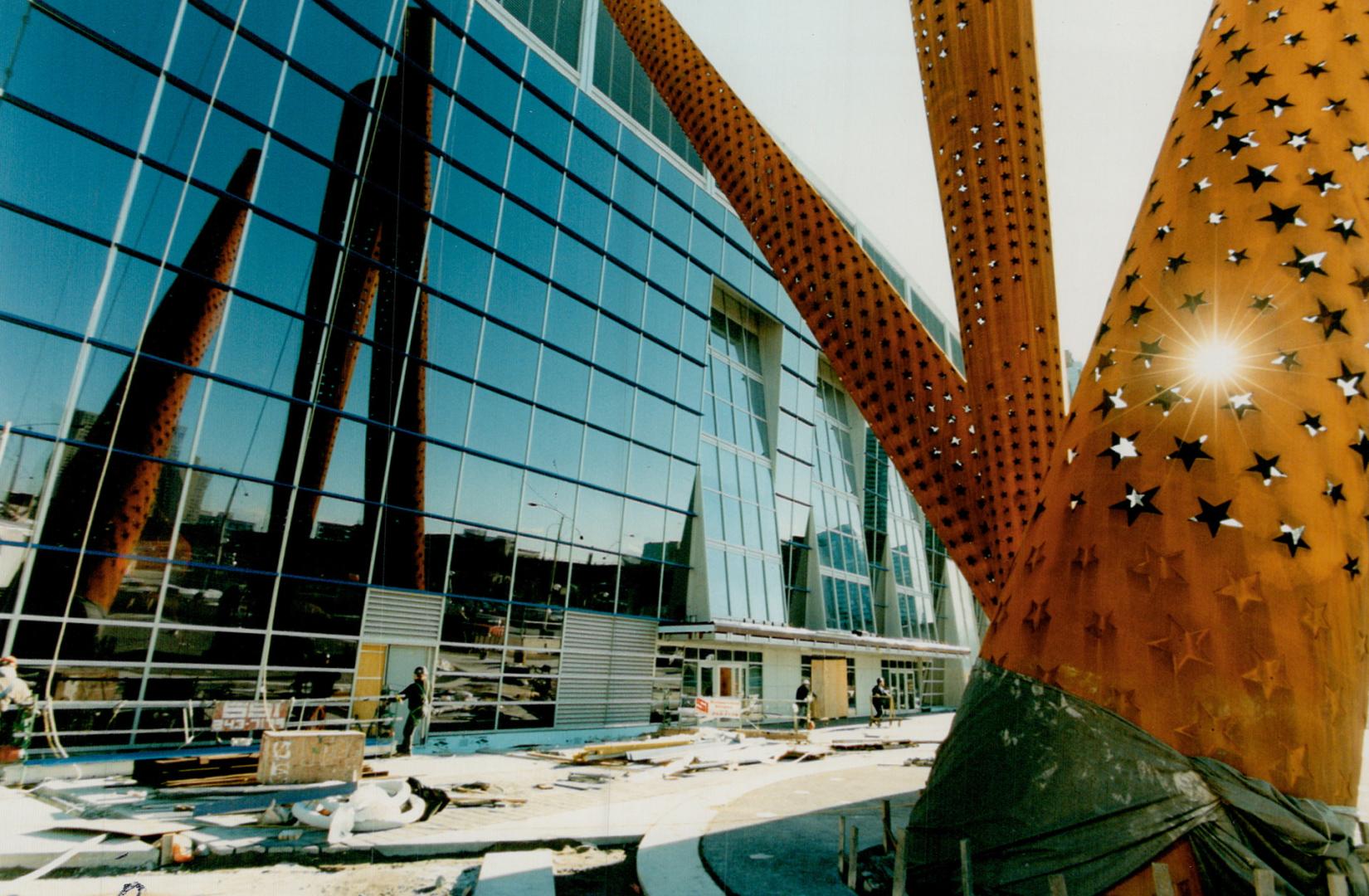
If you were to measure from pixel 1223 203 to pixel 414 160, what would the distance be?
59.6 ft

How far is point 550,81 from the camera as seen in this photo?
22.8 meters

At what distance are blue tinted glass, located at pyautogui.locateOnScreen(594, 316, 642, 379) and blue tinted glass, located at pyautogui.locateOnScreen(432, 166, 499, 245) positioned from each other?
449 centimetres

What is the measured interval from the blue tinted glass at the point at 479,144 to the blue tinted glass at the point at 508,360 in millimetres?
4282

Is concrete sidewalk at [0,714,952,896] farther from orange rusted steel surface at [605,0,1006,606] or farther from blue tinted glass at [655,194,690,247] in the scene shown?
blue tinted glass at [655,194,690,247]

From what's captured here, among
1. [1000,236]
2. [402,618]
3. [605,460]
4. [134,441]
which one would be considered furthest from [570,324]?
[1000,236]

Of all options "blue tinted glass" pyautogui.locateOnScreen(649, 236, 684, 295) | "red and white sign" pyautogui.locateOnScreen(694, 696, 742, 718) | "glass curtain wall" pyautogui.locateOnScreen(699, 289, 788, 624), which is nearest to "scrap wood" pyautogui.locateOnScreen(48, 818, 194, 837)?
"red and white sign" pyautogui.locateOnScreen(694, 696, 742, 718)

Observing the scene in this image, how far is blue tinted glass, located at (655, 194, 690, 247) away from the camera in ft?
86.8

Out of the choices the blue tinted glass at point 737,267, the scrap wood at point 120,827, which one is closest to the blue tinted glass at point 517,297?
the blue tinted glass at point 737,267

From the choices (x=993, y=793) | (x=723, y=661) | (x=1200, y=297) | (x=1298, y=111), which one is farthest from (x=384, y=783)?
(x=723, y=661)

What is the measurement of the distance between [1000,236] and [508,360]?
1605cm

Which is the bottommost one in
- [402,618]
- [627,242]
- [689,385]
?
[402,618]

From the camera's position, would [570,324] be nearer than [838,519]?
Yes

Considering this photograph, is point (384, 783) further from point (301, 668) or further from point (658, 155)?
point (658, 155)

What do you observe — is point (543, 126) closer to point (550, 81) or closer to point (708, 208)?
point (550, 81)
